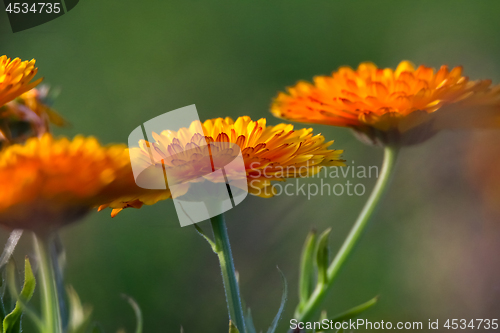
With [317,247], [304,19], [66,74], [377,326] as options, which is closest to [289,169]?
[317,247]

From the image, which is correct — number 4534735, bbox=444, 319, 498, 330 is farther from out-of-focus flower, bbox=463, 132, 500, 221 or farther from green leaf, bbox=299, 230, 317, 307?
green leaf, bbox=299, 230, 317, 307

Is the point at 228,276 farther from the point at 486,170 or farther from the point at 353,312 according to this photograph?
the point at 486,170

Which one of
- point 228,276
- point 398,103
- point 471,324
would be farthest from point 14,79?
point 471,324

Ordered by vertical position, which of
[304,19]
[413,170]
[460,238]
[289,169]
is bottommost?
[460,238]

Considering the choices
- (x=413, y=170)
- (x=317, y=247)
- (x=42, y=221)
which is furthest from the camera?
(x=413, y=170)

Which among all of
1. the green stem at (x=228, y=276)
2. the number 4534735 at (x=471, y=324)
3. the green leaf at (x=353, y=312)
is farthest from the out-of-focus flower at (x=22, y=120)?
the number 4534735 at (x=471, y=324)

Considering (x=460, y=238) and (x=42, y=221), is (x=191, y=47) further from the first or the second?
(x=42, y=221)

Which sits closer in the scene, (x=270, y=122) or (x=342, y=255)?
(x=342, y=255)

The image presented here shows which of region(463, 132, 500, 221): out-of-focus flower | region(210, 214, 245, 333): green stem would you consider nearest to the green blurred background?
region(463, 132, 500, 221): out-of-focus flower
